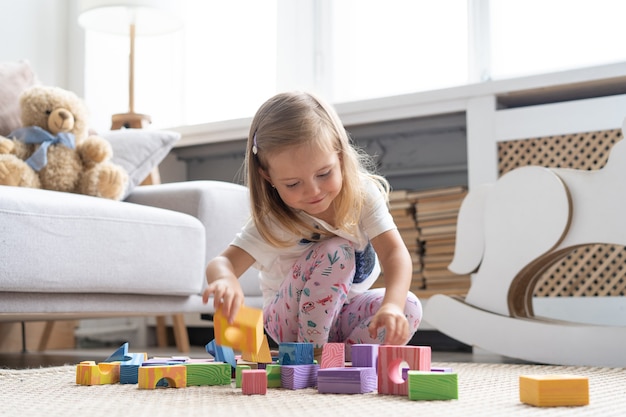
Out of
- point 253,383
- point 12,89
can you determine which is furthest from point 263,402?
point 12,89

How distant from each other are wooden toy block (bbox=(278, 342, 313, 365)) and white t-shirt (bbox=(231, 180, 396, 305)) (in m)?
0.26

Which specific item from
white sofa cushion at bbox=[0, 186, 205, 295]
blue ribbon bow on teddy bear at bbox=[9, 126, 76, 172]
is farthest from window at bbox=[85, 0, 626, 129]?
white sofa cushion at bbox=[0, 186, 205, 295]

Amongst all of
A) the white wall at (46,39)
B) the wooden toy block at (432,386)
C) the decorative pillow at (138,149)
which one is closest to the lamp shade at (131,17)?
the white wall at (46,39)

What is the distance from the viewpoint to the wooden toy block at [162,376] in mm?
1059

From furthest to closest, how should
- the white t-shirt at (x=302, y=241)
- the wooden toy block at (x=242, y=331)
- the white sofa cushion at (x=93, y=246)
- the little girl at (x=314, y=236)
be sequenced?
the white sofa cushion at (x=93, y=246) → the white t-shirt at (x=302, y=241) → the little girl at (x=314, y=236) → the wooden toy block at (x=242, y=331)

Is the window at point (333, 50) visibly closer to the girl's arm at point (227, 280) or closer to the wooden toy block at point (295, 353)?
the girl's arm at point (227, 280)

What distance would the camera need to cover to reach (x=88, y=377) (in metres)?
1.14

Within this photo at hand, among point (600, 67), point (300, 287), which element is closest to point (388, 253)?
point (300, 287)

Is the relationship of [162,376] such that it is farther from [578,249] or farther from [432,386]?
[578,249]

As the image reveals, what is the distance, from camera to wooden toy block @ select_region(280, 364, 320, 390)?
106 centimetres

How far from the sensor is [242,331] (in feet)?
3.21

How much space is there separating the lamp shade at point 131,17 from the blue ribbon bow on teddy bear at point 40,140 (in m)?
0.84

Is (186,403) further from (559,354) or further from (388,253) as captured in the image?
(559,354)

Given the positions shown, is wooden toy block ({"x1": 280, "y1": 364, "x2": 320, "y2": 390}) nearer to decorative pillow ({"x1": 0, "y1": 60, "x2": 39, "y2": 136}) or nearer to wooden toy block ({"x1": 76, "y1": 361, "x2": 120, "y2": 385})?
wooden toy block ({"x1": 76, "y1": 361, "x2": 120, "y2": 385})
